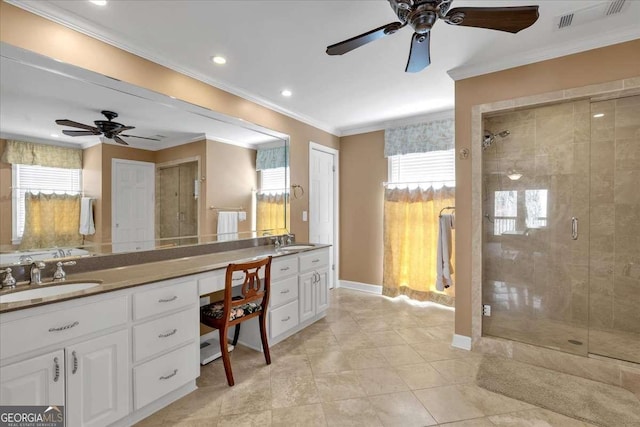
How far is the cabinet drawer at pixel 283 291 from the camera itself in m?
2.64

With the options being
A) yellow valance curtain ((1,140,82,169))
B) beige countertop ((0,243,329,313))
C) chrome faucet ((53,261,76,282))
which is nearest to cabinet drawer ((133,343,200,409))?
beige countertop ((0,243,329,313))

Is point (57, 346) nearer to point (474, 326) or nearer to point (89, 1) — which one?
point (89, 1)

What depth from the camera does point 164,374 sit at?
1.79m

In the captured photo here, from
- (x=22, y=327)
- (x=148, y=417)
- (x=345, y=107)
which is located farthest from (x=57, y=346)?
(x=345, y=107)

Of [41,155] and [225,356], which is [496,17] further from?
[41,155]

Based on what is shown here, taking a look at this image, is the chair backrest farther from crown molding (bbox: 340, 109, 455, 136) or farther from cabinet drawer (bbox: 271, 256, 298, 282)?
crown molding (bbox: 340, 109, 455, 136)

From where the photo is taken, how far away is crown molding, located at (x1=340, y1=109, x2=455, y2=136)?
3702mm

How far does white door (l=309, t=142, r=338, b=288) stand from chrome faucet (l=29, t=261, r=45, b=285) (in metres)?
2.81

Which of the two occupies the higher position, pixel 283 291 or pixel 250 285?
pixel 250 285

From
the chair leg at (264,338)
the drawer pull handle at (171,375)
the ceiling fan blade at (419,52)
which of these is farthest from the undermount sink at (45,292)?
the ceiling fan blade at (419,52)

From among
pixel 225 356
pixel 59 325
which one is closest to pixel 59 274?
pixel 59 325

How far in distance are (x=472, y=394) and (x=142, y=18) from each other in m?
3.35

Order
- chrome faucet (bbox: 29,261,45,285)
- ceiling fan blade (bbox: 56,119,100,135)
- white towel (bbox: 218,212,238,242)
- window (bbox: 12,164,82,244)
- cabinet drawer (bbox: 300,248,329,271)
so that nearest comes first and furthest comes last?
1. chrome faucet (bbox: 29,261,45,285)
2. window (bbox: 12,164,82,244)
3. ceiling fan blade (bbox: 56,119,100,135)
4. white towel (bbox: 218,212,238,242)
5. cabinet drawer (bbox: 300,248,329,271)

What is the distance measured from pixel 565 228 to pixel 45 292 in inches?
147
